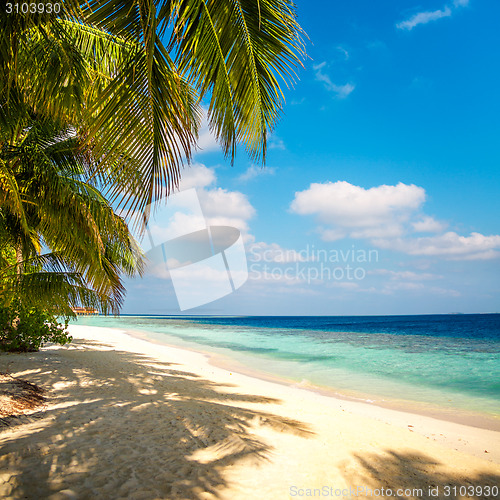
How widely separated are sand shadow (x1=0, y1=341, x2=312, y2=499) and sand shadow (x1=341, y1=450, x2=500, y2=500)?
0.88 metres

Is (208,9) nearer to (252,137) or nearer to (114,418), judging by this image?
(252,137)

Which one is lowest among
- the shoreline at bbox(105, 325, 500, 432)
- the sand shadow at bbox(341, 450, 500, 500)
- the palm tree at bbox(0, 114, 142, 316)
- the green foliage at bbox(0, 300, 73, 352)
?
the shoreline at bbox(105, 325, 500, 432)

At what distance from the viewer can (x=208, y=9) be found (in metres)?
2.21

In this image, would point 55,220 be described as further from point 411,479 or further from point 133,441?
point 411,479

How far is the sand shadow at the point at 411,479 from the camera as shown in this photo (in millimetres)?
2869

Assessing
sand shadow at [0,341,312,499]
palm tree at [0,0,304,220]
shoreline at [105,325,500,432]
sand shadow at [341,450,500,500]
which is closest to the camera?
palm tree at [0,0,304,220]

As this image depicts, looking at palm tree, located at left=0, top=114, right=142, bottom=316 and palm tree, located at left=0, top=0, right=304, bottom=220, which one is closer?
palm tree, located at left=0, top=0, right=304, bottom=220

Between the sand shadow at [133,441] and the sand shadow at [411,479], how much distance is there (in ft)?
2.87

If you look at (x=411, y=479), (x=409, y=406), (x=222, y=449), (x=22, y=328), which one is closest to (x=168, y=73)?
(x=222, y=449)

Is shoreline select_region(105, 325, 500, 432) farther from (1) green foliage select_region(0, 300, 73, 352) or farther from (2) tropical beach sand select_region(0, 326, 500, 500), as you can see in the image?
(1) green foliage select_region(0, 300, 73, 352)

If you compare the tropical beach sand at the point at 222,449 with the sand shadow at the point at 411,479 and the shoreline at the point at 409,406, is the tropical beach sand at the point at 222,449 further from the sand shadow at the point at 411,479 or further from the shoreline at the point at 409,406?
the shoreline at the point at 409,406

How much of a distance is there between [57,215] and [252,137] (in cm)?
412

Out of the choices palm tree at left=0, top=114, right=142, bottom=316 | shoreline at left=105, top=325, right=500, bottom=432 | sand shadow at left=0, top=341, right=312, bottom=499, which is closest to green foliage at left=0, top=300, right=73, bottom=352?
palm tree at left=0, top=114, right=142, bottom=316

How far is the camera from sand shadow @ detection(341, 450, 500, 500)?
2869 millimetres
